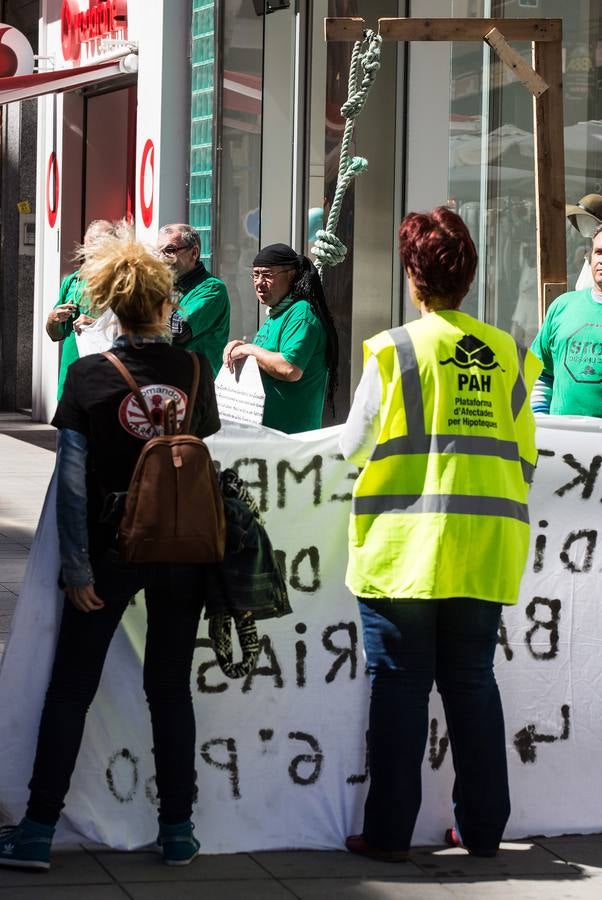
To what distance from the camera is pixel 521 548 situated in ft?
→ 14.0

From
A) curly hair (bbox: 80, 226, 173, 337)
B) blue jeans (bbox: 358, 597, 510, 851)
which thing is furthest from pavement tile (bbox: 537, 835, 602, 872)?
curly hair (bbox: 80, 226, 173, 337)

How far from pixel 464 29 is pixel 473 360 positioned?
1809 millimetres

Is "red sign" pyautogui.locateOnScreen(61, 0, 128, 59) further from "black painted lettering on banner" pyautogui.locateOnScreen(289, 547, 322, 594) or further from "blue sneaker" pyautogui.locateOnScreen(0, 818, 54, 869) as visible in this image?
"blue sneaker" pyautogui.locateOnScreen(0, 818, 54, 869)

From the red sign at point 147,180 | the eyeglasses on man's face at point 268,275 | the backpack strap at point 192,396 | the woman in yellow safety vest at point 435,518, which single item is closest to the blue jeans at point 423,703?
the woman in yellow safety vest at point 435,518

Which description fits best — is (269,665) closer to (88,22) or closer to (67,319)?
(67,319)

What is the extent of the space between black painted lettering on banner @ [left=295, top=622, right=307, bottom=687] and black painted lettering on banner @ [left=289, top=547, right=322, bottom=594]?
0.10 metres

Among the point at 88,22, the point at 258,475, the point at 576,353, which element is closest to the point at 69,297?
the point at 576,353

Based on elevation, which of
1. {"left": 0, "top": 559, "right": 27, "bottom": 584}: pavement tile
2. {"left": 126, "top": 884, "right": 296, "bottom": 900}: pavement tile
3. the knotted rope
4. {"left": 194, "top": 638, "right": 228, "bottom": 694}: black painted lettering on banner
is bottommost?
Result: {"left": 126, "top": 884, "right": 296, "bottom": 900}: pavement tile

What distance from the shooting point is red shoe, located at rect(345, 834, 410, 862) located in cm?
436

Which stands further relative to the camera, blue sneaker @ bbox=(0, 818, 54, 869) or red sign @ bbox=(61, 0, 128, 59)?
red sign @ bbox=(61, 0, 128, 59)

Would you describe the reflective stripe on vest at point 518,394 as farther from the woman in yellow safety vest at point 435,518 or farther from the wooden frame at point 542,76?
the wooden frame at point 542,76

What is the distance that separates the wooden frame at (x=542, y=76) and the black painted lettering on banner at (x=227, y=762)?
2015 millimetres

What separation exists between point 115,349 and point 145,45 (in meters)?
9.95

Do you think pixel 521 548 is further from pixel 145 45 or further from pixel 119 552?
pixel 145 45
